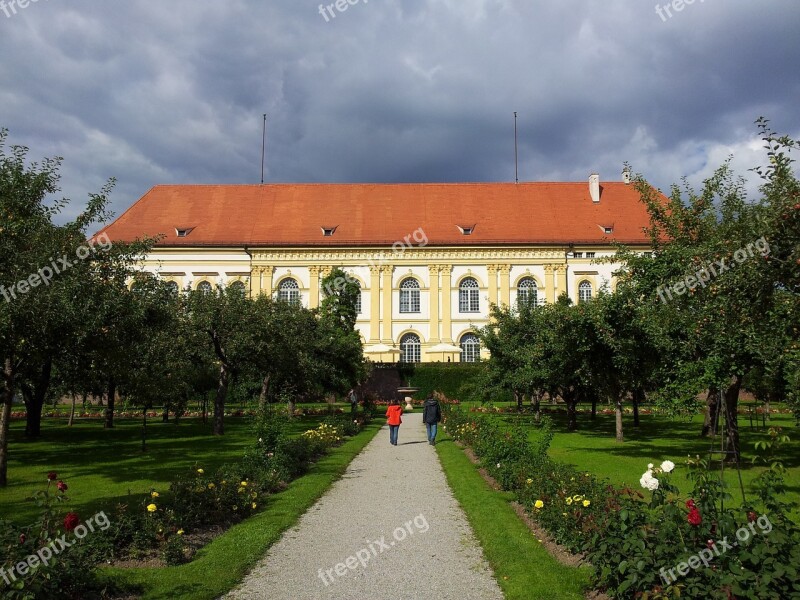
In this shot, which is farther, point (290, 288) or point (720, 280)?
point (290, 288)

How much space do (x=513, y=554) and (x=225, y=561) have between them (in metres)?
3.24

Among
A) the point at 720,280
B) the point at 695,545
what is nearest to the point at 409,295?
the point at 720,280

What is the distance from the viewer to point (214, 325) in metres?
20.6

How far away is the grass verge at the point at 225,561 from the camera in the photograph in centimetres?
602

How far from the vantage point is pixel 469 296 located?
50.1m

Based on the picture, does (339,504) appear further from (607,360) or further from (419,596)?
(607,360)

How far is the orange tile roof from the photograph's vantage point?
163 ft

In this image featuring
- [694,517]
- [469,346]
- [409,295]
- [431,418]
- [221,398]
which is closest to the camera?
[694,517]

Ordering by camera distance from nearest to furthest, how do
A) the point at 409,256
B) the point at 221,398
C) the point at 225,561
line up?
the point at 225,561
the point at 221,398
the point at 409,256

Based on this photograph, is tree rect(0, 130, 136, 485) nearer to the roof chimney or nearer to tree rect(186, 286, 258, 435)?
tree rect(186, 286, 258, 435)

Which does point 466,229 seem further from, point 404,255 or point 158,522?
point 158,522

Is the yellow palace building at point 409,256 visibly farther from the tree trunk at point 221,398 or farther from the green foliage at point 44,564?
the green foliage at point 44,564

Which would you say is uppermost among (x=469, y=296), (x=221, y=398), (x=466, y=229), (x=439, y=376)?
(x=466, y=229)

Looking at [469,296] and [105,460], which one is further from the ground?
[469,296]
